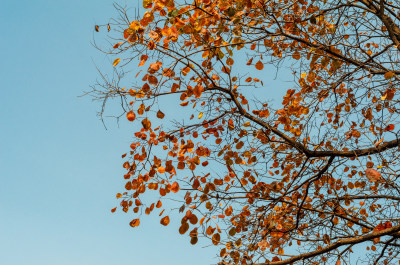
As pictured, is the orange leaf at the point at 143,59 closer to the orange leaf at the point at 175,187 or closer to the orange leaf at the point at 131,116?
the orange leaf at the point at 131,116

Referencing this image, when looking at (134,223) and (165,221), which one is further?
(134,223)

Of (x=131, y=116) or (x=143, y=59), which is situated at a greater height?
(x=143, y=59)

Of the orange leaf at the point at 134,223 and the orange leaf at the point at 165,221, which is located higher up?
the orange leaf at the point at 134,223

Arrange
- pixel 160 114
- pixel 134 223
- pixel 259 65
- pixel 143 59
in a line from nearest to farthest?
1. pixel 143 59
2. pixel 160 114
3. pixel 259 65
4. pixel 134 223

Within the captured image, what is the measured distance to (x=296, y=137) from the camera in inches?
223

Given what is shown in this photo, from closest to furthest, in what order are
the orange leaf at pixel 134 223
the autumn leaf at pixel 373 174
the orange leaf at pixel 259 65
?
the autumn leaf at pixel 373 174 → the orange leaf at pixel 259 65 → the orange leaf at pixel 134 223

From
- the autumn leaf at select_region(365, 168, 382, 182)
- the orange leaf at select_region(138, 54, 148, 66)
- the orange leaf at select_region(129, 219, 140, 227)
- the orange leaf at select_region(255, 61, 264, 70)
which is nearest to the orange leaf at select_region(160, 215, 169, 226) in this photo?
the orange leaf at select_region(129, 219, 140, 227)

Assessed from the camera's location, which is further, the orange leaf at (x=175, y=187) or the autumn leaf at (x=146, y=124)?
the orange leaf at (x=175, y=187)

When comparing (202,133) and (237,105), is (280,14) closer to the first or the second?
(237,105)

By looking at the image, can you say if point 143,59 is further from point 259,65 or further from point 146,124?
point 259,65

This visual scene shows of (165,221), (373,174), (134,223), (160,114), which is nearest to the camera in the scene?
(373,174)

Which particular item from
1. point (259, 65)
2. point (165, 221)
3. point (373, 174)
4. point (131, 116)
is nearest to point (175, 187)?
point (165, 221)

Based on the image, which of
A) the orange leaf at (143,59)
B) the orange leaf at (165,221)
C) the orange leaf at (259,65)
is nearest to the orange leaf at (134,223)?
the orange leaf at (165,221)

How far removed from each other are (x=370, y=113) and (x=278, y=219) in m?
2.16
